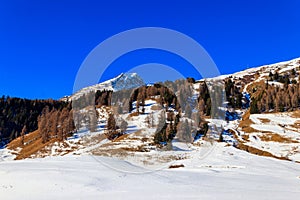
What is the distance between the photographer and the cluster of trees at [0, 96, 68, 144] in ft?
390

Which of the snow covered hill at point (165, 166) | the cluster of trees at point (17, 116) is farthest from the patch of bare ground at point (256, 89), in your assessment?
the cluster of trees at point (17, 116)

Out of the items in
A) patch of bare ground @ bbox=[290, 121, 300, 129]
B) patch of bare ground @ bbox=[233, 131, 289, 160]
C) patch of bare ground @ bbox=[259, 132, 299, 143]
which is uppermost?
patch of bare ground @ bbox=[290, 121, 300, 129]

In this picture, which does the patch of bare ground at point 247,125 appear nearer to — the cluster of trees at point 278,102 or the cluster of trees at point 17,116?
the cluster of trees at point 278,102

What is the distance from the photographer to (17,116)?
127250 millimetres

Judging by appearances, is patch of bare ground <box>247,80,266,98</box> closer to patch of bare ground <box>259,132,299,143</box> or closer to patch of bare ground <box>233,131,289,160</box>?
patch of bare ground <box>259,132,299,143</box>

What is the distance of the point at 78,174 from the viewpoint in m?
19.9

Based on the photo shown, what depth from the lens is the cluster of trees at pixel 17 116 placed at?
11875cm

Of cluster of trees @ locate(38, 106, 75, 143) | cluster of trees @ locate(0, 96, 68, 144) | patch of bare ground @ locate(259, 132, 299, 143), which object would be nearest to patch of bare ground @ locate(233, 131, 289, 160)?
patch of bare ground @ locate(259, 132, 299, 143)

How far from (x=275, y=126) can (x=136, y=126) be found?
127 feet

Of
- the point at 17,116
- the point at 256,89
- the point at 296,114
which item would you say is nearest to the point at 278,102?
the point at 296,114

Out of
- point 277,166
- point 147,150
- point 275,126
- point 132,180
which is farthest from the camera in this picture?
point 275,126

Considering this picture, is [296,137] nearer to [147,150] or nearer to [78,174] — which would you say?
[147,150]

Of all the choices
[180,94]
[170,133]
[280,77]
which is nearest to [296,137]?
[180,94]

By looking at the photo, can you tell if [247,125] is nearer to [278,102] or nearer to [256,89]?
[278,102]
